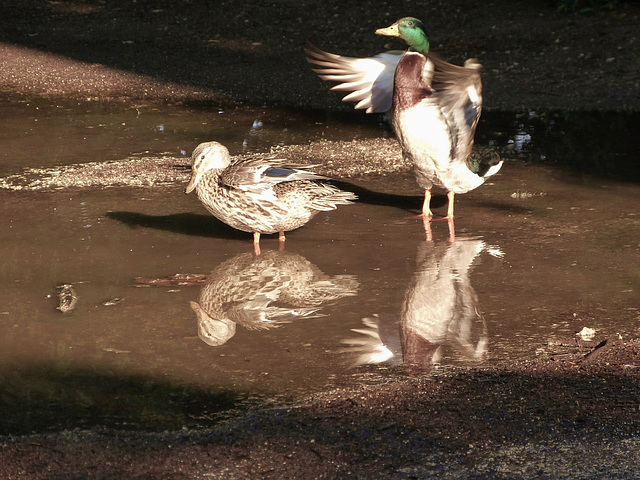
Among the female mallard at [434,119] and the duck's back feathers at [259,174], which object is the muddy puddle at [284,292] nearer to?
the female mallard at [434,119]

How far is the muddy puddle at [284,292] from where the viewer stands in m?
4.38

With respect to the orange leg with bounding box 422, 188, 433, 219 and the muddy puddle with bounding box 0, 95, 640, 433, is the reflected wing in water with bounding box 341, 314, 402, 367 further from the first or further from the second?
the orange leg with bounding box 422, 188, 433, 219

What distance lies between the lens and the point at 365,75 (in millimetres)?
7660

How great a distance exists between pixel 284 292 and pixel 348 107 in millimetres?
5849

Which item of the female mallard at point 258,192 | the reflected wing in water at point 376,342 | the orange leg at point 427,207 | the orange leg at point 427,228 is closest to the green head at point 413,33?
the orange leg at point 427,207

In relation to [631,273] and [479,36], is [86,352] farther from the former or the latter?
[479,36]

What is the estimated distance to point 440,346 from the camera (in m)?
4.75

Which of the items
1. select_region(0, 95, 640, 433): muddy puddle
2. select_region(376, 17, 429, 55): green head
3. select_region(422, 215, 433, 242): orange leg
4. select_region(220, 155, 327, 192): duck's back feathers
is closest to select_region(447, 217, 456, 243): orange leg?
select_region(0, 95, 640, 433): muddy puddle

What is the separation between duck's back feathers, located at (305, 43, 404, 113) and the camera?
25.0 ft

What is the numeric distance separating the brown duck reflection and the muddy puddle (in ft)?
0.04

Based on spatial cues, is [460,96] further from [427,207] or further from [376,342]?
[376,342]

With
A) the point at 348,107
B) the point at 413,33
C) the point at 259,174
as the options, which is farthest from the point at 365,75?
the point at 348,107

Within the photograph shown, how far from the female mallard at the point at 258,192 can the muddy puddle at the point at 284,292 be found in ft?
0.83

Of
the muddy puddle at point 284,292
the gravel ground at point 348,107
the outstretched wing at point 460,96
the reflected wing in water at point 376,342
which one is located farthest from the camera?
the outstretched wing at point 460,96
